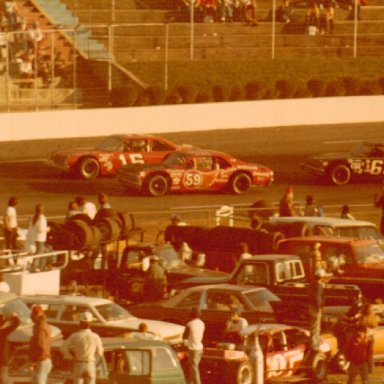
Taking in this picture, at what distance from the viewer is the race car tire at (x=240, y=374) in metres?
20.3

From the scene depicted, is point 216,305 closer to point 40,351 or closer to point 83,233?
point 83,233

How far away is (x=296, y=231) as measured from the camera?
93.4 feet

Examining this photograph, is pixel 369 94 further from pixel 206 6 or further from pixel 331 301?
pixel 331 301

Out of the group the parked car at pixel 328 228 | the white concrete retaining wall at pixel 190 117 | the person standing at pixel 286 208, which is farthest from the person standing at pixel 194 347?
the white concrete retaining wall at pixel 190 117

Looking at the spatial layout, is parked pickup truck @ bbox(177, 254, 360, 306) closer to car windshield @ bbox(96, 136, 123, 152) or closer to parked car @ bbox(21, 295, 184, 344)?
parked car @ bbox(21, 295, 184, 344)

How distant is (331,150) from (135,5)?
467 inches

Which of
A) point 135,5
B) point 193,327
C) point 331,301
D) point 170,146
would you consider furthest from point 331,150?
point 193,327

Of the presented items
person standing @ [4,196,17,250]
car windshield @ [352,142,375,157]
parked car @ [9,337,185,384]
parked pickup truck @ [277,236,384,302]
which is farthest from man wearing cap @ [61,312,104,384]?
car windshield @ [352,142,375,157]

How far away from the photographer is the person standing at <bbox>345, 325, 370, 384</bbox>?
2070 centimetres

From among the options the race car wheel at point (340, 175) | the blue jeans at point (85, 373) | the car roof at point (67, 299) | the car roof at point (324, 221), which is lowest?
the race car wheel at point (340, 175)

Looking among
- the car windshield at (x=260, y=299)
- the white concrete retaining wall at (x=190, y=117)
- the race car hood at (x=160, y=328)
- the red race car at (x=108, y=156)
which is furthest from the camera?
the white concrete retaining wall at (x=190, y=117)

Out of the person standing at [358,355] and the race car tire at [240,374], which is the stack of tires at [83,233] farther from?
the person standing at [358,355]

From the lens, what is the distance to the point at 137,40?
167 feet

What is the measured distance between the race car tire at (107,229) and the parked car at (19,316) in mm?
5778
